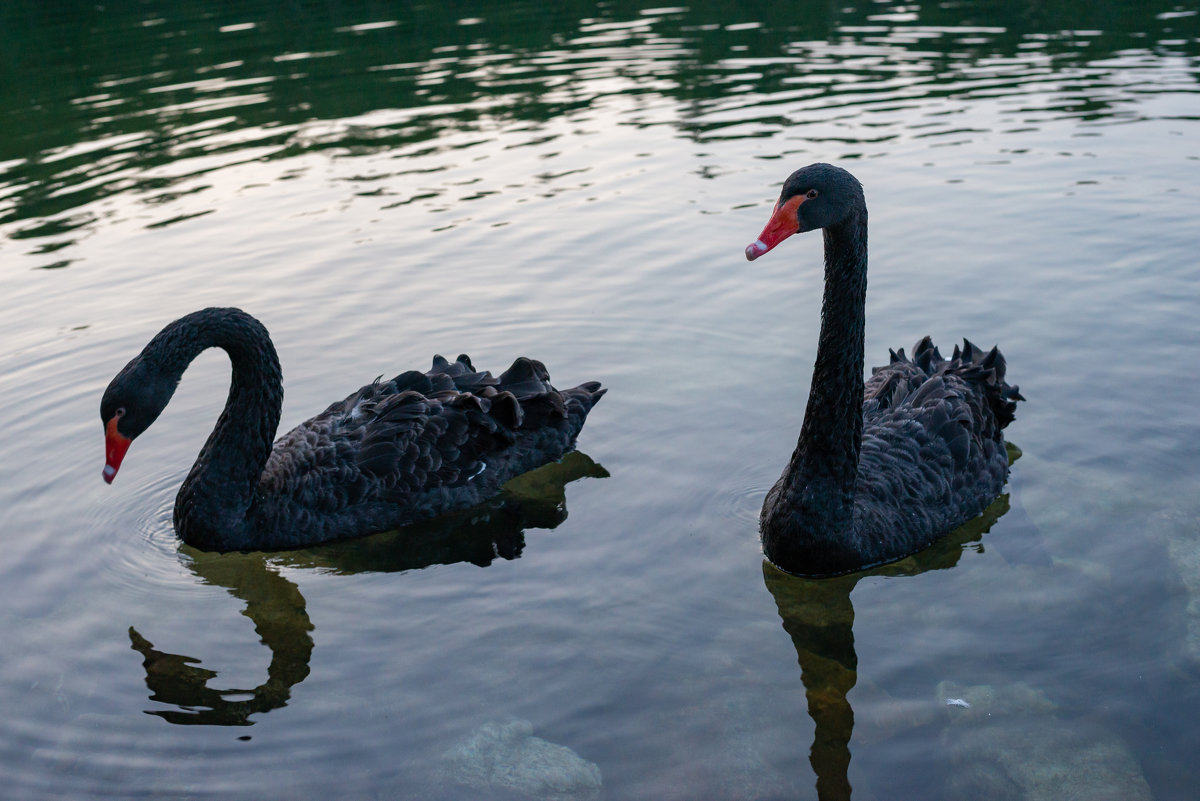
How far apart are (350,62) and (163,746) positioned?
47.5 ft

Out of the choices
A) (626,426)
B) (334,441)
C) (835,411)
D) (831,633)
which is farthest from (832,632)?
→ (334,441)

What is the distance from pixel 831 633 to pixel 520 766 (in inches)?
59.3

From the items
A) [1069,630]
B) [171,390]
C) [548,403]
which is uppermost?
[171,390]

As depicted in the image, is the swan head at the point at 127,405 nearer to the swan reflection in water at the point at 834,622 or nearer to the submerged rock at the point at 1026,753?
the swan reflection in water at the point at 834,622

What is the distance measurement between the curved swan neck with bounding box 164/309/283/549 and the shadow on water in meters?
2.54

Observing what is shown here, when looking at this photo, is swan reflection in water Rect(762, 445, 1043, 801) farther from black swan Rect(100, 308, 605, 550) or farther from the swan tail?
black swan Rect(100, 308, 605, 550)

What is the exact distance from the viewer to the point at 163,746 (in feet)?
14.8

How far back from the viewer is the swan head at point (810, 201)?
4762 mm

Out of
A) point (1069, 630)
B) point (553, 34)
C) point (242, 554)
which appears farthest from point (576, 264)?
point (553, 34)

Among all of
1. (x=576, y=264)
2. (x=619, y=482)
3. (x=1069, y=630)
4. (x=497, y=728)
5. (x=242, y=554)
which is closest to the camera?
(x=497, y=728)

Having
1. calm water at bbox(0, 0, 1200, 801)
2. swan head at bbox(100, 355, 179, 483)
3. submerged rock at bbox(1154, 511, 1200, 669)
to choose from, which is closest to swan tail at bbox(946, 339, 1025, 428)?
calm water at bbox(0, 0, 1200, 801)

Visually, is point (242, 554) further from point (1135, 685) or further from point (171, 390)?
point (1135, 685)

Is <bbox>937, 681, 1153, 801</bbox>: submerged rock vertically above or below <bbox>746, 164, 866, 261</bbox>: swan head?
Result: below

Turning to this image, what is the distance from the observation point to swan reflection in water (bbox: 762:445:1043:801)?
4309 millimetres
